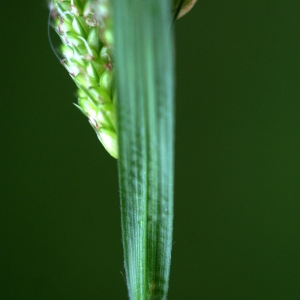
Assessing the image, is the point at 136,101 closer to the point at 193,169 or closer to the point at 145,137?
the point at 145,137

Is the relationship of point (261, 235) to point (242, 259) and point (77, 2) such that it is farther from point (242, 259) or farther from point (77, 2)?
point (77, 2)

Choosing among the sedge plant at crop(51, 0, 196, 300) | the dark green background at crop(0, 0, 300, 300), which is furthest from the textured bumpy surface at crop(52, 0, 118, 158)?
the dark green background at crop(0, 0, 300, 300)

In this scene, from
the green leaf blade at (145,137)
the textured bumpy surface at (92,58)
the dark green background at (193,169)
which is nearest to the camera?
the green leaf blade at (145,137)

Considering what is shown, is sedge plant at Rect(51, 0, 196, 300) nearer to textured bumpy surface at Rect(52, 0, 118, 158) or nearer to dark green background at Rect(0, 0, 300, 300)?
textured bumpy surface at Rect(52, 0, 118, 158)

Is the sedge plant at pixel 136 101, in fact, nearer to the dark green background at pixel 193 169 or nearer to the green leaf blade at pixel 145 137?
the green leaf blade at pixel 145 137

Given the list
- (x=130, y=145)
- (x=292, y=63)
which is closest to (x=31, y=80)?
(x=292, y=63)

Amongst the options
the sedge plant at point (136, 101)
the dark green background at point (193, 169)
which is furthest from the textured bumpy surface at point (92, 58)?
the dark green background at point (193, 169)
